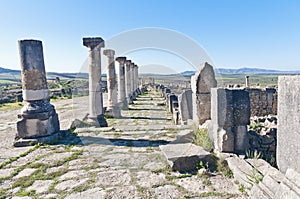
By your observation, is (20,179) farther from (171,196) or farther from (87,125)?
(87,125)

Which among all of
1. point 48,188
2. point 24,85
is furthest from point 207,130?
point 24,85

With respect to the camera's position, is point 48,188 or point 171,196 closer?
point 171,196

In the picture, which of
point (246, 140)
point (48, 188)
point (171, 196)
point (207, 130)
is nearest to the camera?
point (171, 196)

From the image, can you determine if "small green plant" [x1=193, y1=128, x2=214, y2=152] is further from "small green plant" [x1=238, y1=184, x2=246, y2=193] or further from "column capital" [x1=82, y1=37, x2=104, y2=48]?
"column capital" [x1=82, y1=37, x2=104, y2=48]

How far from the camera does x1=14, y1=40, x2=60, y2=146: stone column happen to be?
593 cm

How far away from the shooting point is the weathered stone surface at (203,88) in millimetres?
5625

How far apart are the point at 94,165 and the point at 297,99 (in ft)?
11.7

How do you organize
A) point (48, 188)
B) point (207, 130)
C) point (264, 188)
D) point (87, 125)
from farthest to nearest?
point (87, 125) → point (207, 130) → point (48, 188) → point (264, 188)

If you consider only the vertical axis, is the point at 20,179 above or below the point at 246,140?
below

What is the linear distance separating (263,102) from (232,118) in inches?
300

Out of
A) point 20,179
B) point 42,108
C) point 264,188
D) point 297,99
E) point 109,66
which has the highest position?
point 109,66

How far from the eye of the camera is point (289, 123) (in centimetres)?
229

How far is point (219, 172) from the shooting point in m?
3.63

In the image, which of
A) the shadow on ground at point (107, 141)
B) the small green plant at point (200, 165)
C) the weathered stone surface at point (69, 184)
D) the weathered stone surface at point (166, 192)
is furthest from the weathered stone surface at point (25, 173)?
the small green plant at point (200, 165)
